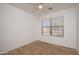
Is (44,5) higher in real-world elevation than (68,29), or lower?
higher

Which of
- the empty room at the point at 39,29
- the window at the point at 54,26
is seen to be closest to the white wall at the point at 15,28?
the empty room at the point at 39,29

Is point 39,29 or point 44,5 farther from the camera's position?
point 39,29

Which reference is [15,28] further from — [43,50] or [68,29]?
[68,29]

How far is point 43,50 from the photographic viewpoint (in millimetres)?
1594

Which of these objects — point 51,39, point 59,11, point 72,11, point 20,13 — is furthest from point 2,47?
point 72,11

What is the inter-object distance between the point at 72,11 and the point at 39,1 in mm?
507

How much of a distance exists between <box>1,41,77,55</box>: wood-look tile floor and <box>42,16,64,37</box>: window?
19cm

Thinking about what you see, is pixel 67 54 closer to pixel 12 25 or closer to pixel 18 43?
pixel 18 43

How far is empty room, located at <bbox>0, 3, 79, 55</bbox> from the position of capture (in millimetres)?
1556

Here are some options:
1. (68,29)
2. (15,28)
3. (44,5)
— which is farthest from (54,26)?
(15,28)

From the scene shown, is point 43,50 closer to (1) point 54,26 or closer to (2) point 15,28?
(1) point 54,26

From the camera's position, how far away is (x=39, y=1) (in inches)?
59.5

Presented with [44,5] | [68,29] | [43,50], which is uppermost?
[44,5]

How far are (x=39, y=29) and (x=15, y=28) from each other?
1.23 ft
